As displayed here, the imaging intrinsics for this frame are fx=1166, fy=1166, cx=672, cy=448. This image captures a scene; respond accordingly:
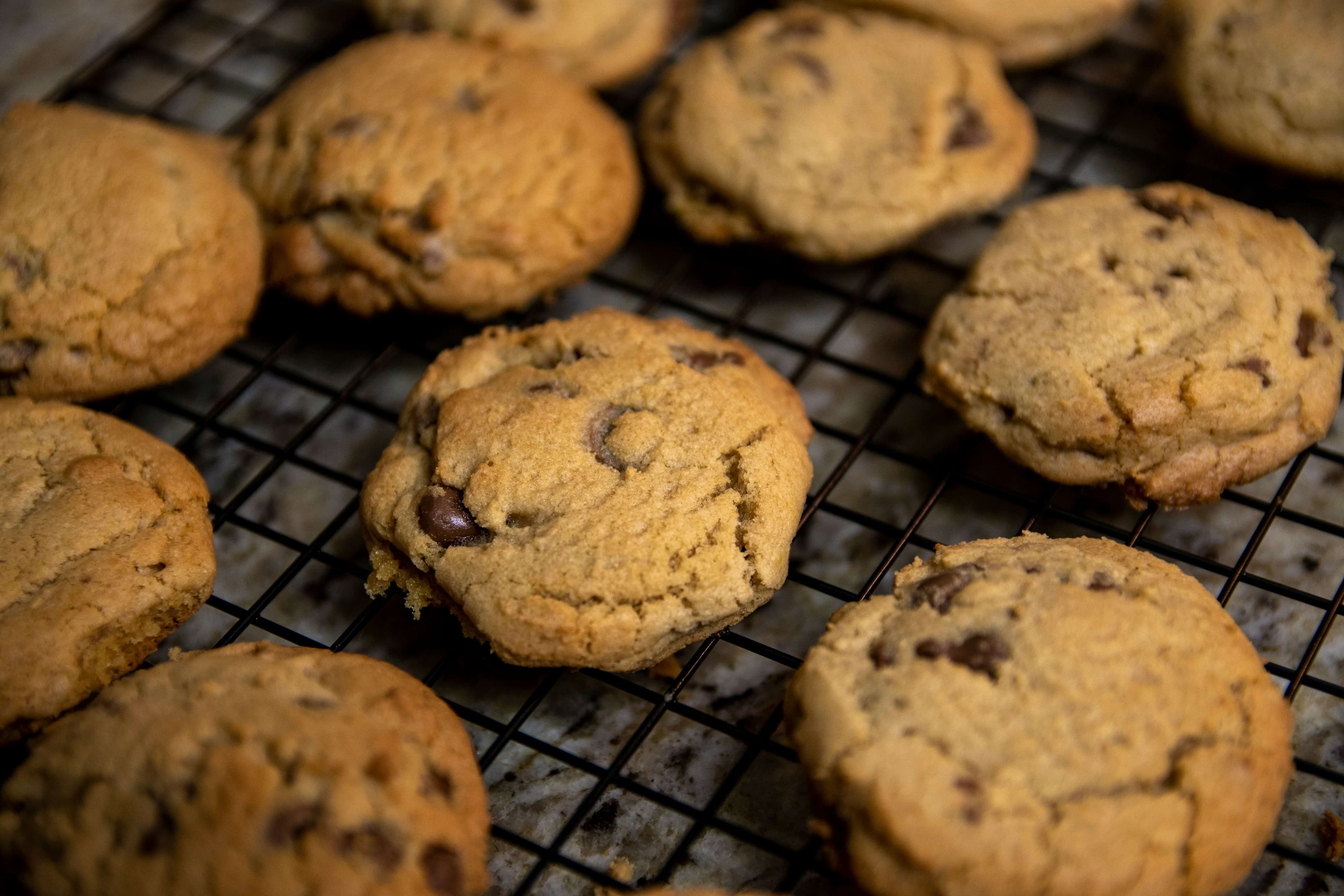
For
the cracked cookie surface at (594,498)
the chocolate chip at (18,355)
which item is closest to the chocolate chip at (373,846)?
the cracked cookie surface at (594,498)

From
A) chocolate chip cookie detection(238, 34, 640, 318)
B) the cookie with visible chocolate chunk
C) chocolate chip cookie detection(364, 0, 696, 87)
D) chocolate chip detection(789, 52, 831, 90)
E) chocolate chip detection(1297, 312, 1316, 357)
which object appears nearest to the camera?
chocolate chip detection(1297, 312, 1316, 357)

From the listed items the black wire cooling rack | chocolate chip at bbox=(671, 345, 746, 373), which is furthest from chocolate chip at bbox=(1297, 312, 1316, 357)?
chocolate chip at bbox=(671, 345, 746, 373)

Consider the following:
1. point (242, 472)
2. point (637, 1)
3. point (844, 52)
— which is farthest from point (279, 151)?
point (844, 52)

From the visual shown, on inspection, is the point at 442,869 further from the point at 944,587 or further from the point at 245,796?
the point at 944,587

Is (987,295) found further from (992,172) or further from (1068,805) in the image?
(1068,805)

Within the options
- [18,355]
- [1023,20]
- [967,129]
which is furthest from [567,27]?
[18,355]

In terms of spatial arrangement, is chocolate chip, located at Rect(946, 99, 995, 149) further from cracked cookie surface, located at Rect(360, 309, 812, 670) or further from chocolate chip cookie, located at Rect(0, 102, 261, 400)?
chocolate chip cookie, located at Rect(0, 102, 261, 400)
